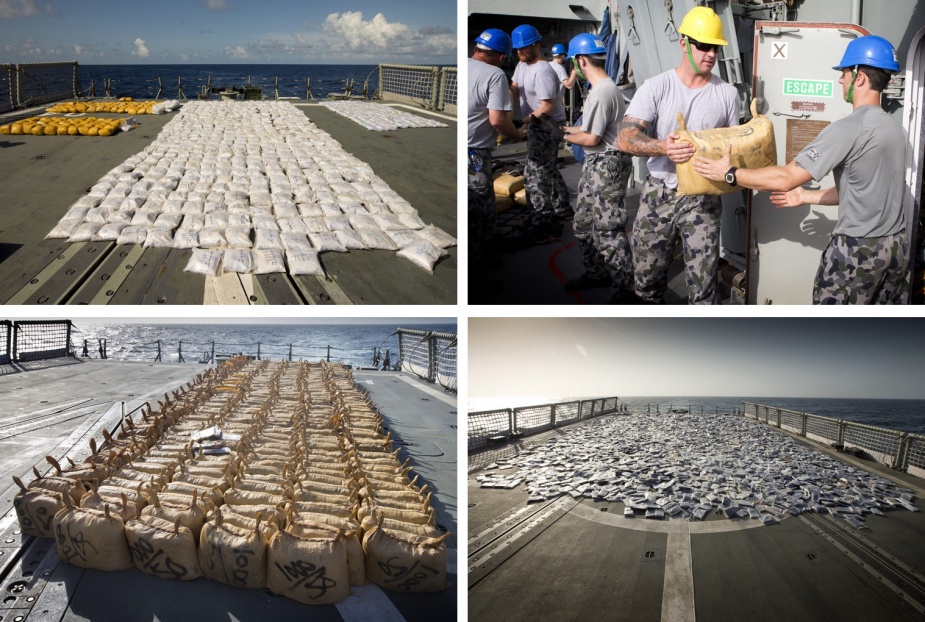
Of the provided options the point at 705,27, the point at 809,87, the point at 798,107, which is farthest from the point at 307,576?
the point at 809,87

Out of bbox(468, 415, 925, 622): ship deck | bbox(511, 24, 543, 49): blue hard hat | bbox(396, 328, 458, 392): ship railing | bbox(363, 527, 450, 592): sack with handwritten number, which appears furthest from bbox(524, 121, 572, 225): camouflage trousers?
bbox(363, 527, 450, 592): sack with handwritten number

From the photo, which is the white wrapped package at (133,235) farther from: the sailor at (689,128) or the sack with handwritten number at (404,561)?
the sailor at (689,128)

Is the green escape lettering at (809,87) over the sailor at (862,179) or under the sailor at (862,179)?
over

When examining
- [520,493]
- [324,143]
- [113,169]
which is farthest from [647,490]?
[324,143]

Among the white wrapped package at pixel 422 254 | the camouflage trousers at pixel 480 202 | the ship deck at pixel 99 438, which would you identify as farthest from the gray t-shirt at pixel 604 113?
the ship deck at pixel 99 438

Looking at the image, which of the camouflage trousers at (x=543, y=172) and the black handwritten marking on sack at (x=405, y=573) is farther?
the camouflage trousers at (x=543, y=172)

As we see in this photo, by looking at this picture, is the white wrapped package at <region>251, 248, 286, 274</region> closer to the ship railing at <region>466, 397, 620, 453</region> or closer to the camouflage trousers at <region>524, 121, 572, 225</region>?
the ship railing at <region>466, 397, 620, 453</region>

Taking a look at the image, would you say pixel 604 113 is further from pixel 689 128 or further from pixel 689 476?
pixel 689 476

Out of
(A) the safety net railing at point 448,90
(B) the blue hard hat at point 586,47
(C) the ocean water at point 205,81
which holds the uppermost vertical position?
(C) the ocean water at point 205,81
